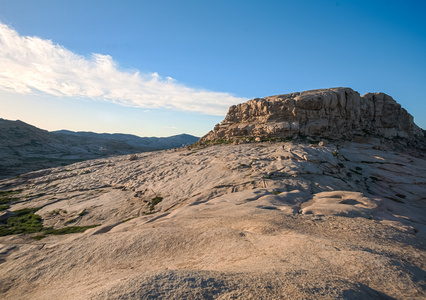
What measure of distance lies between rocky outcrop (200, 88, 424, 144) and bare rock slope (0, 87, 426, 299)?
19.3 ft

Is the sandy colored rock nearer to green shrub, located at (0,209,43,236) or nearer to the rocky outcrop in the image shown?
green shrub, located at (0,209,43,236)

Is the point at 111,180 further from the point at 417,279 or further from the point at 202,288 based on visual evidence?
the point at 417,279

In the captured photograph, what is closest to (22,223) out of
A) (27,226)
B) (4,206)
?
(27,226)

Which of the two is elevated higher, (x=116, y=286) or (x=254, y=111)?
(x=254, y=111)

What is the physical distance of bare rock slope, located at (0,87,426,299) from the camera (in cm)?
502

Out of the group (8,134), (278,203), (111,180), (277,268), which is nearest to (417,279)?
(277,268)

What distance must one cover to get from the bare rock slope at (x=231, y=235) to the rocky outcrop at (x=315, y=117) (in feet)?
19.3

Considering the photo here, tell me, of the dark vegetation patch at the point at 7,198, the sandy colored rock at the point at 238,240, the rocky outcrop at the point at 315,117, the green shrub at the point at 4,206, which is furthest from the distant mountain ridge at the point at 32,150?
the rocky outcrop at the point at 315,117

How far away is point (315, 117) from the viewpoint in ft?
91.7

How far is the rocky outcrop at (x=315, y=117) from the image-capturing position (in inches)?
1085

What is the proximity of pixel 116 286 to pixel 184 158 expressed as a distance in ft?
67.9

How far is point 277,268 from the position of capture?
5.59 m

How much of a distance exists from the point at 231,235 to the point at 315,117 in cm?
2385

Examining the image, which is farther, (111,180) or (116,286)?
(111,180)
